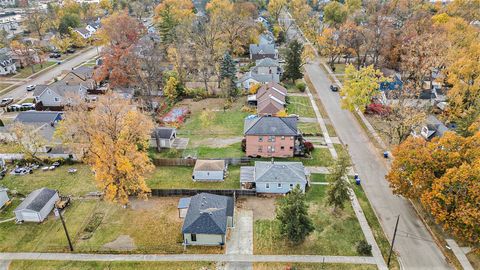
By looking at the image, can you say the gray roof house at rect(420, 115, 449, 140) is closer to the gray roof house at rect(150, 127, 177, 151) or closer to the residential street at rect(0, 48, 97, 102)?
the gray roof house at rect(150, 127, 177, 151)

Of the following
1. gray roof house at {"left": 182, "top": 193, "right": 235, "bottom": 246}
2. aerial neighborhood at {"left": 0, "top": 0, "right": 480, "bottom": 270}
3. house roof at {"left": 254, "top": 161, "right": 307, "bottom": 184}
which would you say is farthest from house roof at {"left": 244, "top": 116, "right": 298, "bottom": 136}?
gray roof house at {"left": 182, "top": 193, "right": 235, "bottom": 246}

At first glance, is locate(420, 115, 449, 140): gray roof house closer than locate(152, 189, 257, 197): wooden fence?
No

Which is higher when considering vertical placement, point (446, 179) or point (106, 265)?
point (446, 179)

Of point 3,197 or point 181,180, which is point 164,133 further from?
point 3,197

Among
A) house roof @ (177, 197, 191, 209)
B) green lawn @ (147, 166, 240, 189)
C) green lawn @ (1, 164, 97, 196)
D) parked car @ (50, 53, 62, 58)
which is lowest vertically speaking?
green lawn @ (147, 166, 240, 189)

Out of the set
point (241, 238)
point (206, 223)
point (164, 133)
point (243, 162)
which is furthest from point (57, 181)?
point (241, 238)

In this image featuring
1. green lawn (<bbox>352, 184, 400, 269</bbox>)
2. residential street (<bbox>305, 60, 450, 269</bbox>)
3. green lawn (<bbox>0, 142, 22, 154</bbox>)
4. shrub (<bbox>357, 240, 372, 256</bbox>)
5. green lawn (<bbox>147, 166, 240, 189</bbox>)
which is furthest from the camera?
green lawn (<bbox>0, 142, 22, 154</bbox>)

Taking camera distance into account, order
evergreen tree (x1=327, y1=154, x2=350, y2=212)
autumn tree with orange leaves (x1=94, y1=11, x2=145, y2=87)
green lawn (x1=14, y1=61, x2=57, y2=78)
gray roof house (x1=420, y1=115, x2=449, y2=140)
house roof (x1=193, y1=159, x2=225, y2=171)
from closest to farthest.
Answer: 1. evergreen tree (x1=327, y1=154, x2=350, y2=212)
2. house roof (x1=193, y1=159, x2=225, y2=171)
3. gray roof house (x1=420, y1=115, x2=449, y2=140)
4. autumn tree with orange leaves (x1=94, y1=11, x2=145, y2=87)
5. green lawn (x1=14, y1=61, x2=57, y2=78)

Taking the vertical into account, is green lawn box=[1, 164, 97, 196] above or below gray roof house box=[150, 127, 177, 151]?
below

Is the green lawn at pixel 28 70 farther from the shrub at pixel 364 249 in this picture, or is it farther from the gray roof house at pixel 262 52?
the shrub at pixel 364 249
